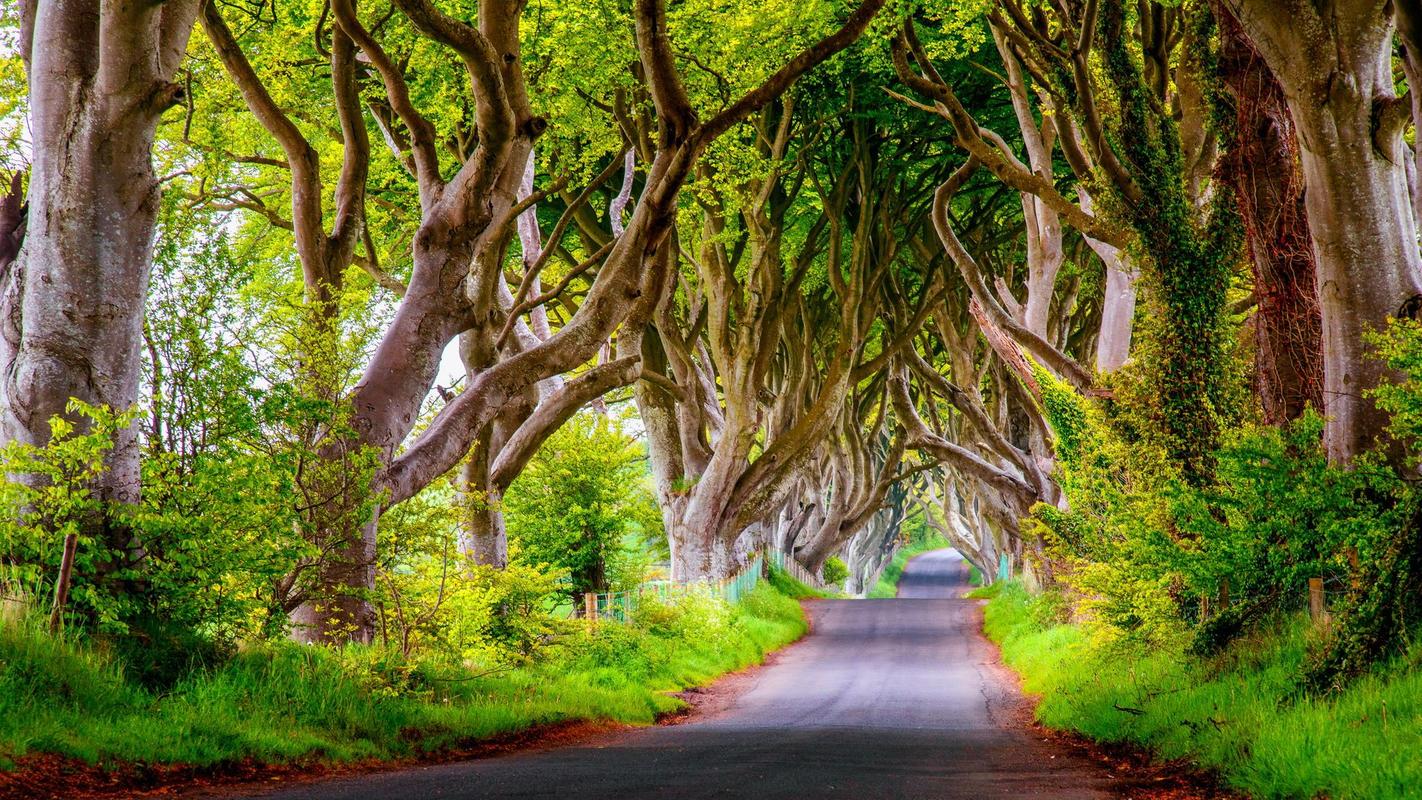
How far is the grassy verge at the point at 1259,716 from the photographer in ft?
19.3

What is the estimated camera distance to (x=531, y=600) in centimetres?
1248

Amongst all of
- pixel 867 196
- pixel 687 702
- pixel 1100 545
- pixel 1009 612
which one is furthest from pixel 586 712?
pixel 1009 612

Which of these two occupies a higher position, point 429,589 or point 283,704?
point 429,589

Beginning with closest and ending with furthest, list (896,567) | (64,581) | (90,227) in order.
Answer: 1. (64,581)
2. (90,227)
3. (896,567)

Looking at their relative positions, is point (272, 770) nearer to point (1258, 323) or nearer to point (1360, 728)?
point (1360, 728)

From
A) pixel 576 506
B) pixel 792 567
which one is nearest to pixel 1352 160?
pixel 576 506

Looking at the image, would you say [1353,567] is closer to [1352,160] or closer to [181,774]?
[1352,160]

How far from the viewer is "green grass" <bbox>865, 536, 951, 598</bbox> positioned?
63.7 meters

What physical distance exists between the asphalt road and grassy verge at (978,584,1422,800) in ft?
2.20

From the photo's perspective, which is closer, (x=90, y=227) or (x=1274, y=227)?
(x=90, y=227)

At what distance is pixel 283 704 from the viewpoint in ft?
26.3

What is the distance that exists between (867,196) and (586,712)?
11752 millimetres

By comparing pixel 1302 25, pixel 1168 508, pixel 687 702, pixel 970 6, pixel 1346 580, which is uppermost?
pixel 970 6

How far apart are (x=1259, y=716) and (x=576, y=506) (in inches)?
495
